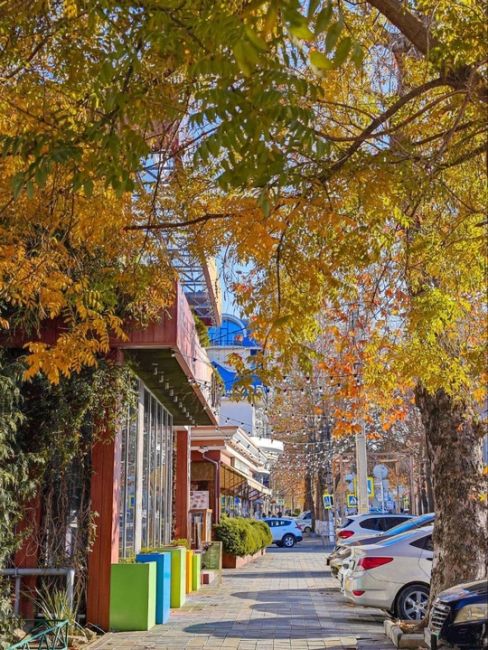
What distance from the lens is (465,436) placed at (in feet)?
37.8

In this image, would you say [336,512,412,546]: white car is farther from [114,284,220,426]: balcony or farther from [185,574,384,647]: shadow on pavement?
[114,284,220,426]: balcony

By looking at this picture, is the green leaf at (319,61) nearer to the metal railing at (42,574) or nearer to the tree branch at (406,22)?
the tree branch at (406,22)

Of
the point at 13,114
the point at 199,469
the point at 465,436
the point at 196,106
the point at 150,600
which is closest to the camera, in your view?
the point at 13,114

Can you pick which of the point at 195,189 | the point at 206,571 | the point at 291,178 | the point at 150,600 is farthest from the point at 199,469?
the point at 291,178

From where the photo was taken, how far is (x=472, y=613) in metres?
7.69

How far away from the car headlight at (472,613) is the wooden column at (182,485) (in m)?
15.3

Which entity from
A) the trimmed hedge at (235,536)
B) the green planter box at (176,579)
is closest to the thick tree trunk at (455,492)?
the green planter box at (176,579)

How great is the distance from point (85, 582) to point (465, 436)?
5950 mm

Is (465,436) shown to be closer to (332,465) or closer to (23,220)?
(23,220)

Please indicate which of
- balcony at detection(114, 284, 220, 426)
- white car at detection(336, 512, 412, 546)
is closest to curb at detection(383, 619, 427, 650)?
balcony at detection(114, 284, 220, 426)

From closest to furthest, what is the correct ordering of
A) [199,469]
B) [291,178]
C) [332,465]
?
[291,178] → [199,469] → [332,465]

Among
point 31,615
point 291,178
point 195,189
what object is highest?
point 195,189

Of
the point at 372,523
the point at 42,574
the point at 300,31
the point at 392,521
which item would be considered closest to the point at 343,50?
the point at 300,31

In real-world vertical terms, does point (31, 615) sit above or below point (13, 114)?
below
